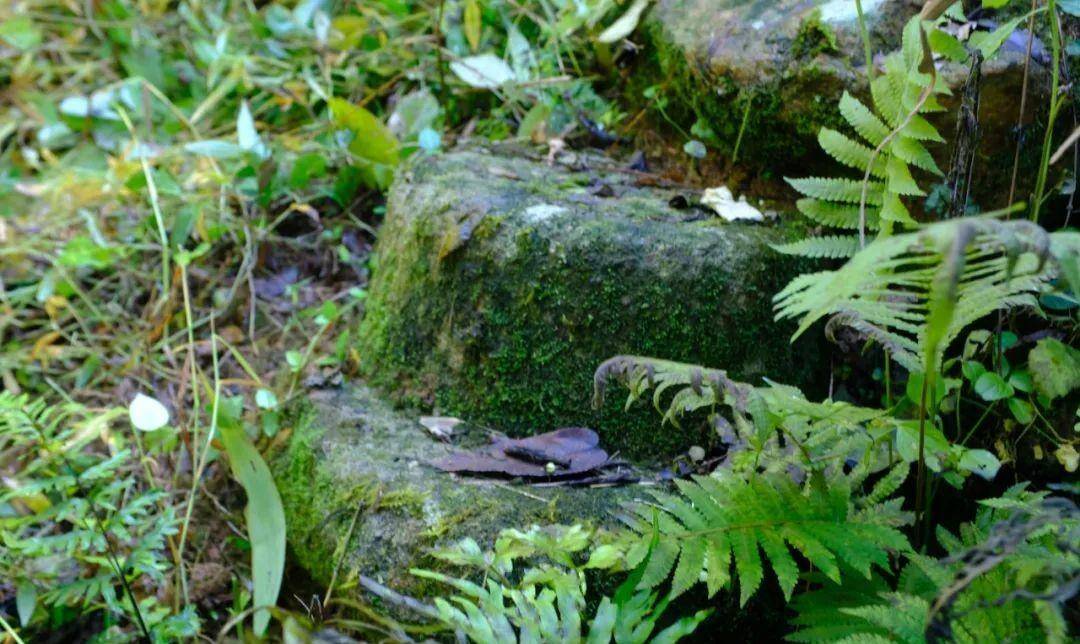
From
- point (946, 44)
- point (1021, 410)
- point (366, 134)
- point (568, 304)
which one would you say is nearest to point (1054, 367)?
point (1021, 410)

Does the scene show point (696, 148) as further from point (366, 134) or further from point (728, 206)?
point (366, 134)

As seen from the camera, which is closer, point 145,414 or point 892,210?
point 892,210

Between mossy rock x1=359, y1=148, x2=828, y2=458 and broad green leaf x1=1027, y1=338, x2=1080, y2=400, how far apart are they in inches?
21.7

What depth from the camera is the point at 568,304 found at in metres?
2.43

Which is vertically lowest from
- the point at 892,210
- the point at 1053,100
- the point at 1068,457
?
the point at 1068,457

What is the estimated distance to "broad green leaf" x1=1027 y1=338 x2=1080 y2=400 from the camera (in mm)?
2020

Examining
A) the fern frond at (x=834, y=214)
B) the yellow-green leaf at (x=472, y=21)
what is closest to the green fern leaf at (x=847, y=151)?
the fern frond at (x=834, y=214)

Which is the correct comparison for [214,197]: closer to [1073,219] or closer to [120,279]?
[120,279]

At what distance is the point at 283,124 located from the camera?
4.23 m

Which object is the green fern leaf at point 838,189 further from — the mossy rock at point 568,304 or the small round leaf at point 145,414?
the small round leaf at point 145,414

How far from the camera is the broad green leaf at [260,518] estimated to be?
2.22 metres

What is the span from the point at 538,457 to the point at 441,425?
35cm

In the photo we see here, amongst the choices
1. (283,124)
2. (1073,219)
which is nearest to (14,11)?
(283,124)

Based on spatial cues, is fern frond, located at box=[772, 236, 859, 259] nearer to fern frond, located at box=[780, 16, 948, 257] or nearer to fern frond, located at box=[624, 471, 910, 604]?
fern frond, located at box=[780, 16, 948, 257]
